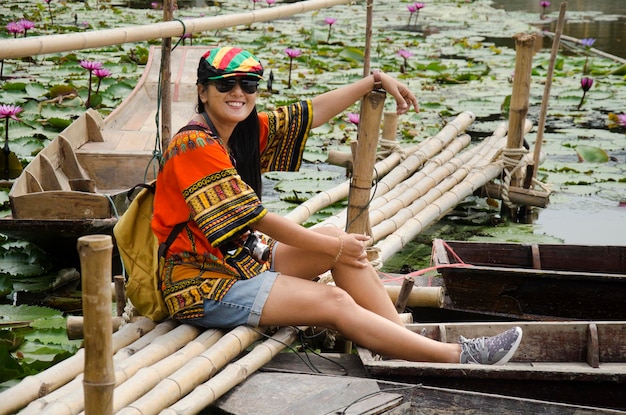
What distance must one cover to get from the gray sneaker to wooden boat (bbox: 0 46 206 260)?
148 centimetres

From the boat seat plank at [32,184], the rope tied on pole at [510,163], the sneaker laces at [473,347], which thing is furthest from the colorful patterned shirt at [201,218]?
the rope tied on pole at [510,163]

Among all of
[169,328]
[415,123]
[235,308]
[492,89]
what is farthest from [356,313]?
[492,89]

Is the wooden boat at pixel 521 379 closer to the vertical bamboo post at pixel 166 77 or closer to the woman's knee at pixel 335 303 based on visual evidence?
the woman's knee at pixel 335 303

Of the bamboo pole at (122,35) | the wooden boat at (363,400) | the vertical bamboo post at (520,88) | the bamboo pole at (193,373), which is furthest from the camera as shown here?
the vertical bamboo post at (520,88)

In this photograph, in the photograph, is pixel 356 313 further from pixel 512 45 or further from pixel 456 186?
pixel 512 45

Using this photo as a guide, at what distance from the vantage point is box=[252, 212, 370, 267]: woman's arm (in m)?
2.70

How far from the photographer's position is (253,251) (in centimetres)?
289

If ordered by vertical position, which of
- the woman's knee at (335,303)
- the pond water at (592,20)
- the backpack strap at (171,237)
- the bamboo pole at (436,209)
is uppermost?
the pond water at (592,20)

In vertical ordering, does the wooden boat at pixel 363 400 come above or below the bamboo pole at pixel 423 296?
above

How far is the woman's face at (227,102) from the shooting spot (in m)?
2.74

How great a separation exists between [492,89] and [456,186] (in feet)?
13.2

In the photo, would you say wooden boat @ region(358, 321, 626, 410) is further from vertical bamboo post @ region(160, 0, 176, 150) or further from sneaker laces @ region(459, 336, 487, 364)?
vertical bamboo post @ region(160, 0, 176, 150)

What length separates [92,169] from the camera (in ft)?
16.1

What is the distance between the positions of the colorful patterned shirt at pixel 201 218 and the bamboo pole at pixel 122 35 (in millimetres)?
343
